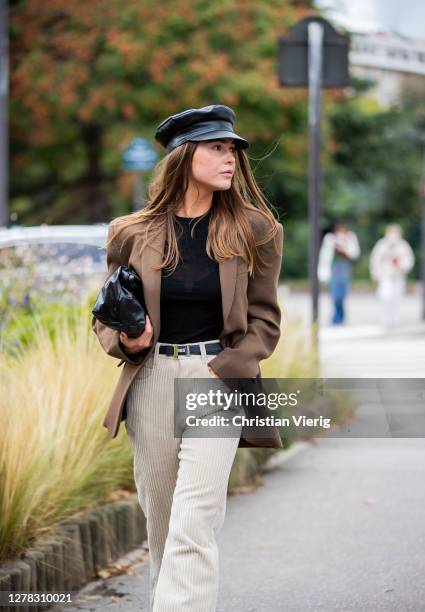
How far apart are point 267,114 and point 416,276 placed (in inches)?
574

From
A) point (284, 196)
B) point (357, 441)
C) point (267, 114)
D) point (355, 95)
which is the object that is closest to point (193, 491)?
point (357, 441)

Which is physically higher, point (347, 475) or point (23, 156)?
point (23, 156)

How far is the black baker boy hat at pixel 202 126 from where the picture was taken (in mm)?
3980

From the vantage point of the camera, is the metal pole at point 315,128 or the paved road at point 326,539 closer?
the paved road at point 326,539

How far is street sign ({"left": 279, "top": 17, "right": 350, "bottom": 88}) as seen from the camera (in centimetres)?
1141

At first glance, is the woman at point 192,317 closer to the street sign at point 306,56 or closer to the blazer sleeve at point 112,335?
the blazer sleeve at point 112,335

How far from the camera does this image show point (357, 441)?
10.0m

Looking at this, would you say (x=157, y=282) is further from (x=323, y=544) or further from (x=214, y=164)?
(x=323, y=544)

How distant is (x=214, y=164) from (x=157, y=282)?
0.41 meters

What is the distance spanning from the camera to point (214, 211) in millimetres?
4039

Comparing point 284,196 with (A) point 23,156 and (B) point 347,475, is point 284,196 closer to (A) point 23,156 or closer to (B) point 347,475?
(A) point 23,156

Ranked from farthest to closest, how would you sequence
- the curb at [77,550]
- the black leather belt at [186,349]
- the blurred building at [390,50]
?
the blurred building at [390,50], the curb at [77,550], the black leather belt at [186,349]

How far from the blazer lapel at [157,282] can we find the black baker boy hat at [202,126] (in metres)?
0.37

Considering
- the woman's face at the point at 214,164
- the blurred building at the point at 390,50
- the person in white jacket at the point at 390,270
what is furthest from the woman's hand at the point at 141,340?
the blurred building at the point at 390,50
